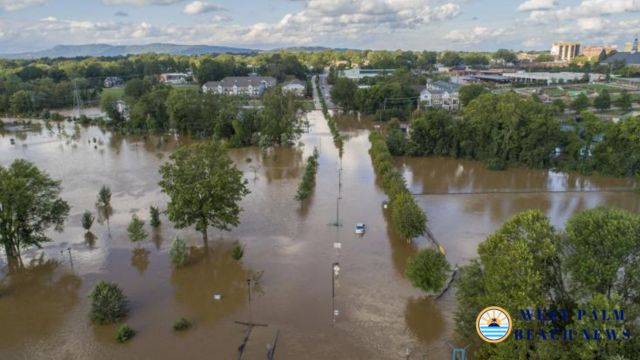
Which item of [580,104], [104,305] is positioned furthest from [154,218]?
[580,104]

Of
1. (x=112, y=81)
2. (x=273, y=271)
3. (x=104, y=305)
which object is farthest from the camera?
(x=112, y=81)

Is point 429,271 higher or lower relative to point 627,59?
lower

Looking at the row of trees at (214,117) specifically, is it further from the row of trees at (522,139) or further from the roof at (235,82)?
the roof at (235,82)

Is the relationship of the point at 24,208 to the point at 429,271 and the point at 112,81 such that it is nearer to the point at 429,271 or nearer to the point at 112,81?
the point at 429,271

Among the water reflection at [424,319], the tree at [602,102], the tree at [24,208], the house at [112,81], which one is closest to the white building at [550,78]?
the tree at [602,102]

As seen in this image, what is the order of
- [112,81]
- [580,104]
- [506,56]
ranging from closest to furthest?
[580,104], [112,81], [506,56]

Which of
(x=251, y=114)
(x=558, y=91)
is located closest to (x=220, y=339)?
(x=251, y=114)
